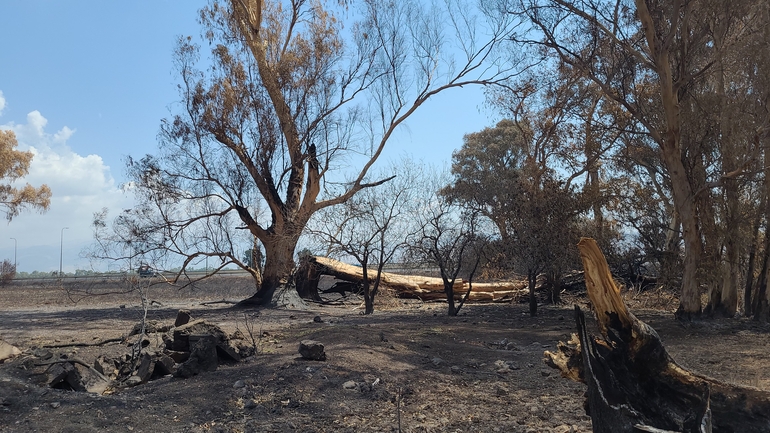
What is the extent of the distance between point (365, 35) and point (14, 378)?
15880mm

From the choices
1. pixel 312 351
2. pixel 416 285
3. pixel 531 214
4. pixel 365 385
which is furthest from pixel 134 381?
pixel 416 285

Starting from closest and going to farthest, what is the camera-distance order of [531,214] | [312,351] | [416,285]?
[312,351] < [531,214] < [416,285]

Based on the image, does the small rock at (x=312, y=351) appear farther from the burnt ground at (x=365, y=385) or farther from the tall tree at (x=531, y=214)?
the tall tree at (x=531, y=214)

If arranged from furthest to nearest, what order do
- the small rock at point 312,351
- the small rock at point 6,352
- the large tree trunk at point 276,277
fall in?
the large tree trunk at point 276,277, the small rock at point 6,352, the small rock at point 312,351

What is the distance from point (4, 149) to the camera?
34250 millimetres

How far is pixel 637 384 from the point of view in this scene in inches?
176

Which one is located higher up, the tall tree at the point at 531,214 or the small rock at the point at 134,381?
the tall tree at the point at 531,214

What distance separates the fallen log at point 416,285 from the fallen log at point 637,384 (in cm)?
1516

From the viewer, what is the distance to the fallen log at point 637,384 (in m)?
4.08

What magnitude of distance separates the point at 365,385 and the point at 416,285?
537 inches

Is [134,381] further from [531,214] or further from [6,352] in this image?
[531,214]

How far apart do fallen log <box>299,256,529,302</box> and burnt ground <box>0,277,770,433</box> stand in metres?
7.41

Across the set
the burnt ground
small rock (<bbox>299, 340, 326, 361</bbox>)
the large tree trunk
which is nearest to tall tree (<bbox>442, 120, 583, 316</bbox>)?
the burnt ground

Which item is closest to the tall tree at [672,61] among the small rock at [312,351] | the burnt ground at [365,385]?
the burnt ground at [365,385]
